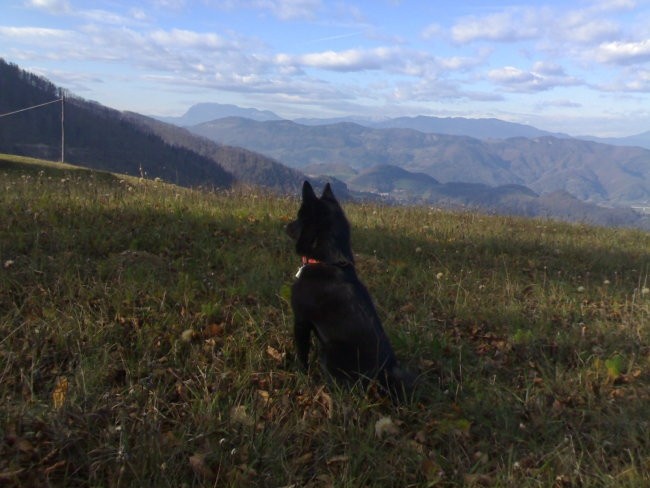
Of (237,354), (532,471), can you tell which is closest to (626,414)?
(532,471)

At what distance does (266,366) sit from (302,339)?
0.40m

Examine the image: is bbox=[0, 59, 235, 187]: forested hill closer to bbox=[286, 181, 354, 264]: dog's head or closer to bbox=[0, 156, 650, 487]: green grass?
bbox=[0, 156, 650, 487]: green grass

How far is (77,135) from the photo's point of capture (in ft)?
454

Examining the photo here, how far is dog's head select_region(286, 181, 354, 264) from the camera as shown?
161 inches

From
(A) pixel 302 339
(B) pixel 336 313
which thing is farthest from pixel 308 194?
(A) pixel 302 339

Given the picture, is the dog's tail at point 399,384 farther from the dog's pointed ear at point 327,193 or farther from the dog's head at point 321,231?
the dog's pointed ear at point 327,193

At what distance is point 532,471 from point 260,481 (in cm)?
162

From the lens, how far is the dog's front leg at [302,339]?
3.96 m

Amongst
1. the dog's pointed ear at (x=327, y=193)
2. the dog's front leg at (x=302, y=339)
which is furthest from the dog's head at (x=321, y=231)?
the dog's front leg at (x=302, y=339)

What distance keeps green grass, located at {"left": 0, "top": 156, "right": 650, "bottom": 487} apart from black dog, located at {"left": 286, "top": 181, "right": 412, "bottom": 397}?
21 cm

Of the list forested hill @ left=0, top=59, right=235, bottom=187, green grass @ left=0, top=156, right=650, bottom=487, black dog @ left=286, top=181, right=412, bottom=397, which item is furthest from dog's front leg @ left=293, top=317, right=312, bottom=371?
forested hill @ left=0, top=59, right=235, bottom=187

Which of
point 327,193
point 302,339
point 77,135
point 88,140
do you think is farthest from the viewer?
point 77,135

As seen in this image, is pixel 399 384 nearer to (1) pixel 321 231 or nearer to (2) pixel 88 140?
(1) pixel 321 231

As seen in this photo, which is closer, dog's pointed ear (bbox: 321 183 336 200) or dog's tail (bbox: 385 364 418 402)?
dog's tail (bbox: 385 364 418 402)
